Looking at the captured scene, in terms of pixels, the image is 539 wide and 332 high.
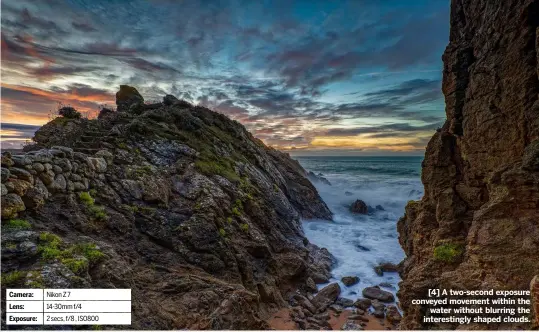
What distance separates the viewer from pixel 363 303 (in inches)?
577

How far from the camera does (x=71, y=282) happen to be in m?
7.07

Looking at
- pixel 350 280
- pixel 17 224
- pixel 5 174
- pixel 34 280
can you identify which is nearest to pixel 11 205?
pixel 17 224

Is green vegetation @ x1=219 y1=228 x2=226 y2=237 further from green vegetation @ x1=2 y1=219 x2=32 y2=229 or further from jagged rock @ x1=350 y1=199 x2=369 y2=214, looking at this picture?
jagged rock @ x1=350 y1=199 x2=369 y2=214

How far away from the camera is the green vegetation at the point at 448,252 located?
9617mm

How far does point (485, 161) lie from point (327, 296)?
10.3 metres

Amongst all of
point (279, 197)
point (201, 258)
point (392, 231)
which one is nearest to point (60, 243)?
point (201, 258)

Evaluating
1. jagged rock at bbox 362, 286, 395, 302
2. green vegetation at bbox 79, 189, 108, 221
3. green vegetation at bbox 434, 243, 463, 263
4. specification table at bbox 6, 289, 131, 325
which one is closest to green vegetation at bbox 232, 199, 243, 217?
green vegetation at bbox 79, 189, 108, 221

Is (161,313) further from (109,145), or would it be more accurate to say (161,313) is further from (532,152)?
(532,152)

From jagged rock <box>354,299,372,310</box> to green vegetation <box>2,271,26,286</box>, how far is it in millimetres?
14218

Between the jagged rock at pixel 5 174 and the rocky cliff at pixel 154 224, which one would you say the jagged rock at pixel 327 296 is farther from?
the jagged rock at pixel 5 174

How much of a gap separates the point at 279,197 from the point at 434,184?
12.8 meters

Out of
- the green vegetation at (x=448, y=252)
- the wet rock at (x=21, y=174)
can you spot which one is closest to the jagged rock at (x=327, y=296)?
the green vegetation at (x=448, y=252)

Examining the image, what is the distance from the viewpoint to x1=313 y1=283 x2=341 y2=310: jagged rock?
1461 cm

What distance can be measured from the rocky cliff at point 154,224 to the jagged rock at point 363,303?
10.1 feet
